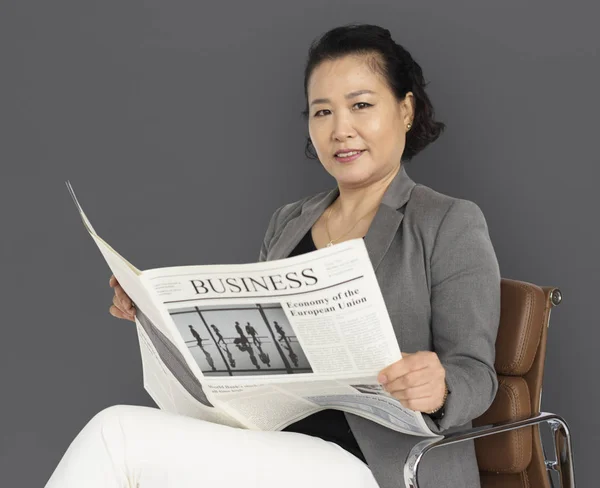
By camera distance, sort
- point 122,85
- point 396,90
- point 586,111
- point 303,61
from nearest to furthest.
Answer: point 396,90 < point 586,111 < point 303,61 < point 122,85

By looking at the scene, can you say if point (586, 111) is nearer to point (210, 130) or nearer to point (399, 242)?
point (399, 242)

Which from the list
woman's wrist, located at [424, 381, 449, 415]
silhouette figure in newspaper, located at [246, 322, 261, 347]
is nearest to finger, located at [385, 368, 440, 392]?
woman's wrist, located at [424, 381, 449, 415]

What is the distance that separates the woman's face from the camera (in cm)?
192

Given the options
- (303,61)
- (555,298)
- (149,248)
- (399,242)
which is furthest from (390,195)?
(149,248)

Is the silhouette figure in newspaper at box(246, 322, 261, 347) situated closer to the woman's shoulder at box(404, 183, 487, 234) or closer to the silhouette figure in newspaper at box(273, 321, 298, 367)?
the silhouette figure in newspaper at box(273, 321, 298, 367)

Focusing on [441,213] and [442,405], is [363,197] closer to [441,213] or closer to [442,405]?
[441,213]

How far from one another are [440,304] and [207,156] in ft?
3.95

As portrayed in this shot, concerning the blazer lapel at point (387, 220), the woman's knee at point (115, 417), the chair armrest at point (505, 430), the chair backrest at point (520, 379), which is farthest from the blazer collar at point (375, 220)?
the woman's knee at point (115, 417)

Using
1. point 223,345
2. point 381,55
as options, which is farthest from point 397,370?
point 381,55

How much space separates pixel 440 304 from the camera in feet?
5.65

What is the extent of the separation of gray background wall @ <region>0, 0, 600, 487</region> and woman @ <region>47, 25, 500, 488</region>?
1.05 ft

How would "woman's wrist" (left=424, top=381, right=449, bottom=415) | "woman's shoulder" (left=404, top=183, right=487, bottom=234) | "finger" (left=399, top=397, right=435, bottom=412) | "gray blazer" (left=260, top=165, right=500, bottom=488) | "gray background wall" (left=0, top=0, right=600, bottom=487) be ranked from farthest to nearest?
1. "gray background wall" (left=0, top=0, right=600, bottom=487)
2. "woman's shoulder" (left=404, top=183, right=487, bottom=234)
3. "gray blazer" (left=260, top=165, right=500, bottom=488)
4. "woman's wrist" (left=424, top=381, right=449, bottom=415)
5. "finger" (left=399, top=397, right=435, bottom=412)

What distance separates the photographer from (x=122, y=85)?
2779 millimetres

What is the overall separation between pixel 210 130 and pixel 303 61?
1.22ft
